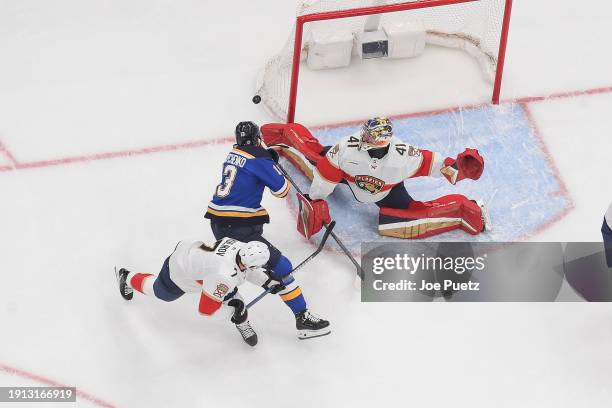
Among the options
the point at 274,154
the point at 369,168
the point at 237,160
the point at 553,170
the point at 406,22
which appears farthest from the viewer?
the point at 406,22

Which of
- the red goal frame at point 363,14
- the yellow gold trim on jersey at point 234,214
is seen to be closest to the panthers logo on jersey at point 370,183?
the yellow gold trim on jersey at point 234,214

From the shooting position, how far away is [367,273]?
5.83m

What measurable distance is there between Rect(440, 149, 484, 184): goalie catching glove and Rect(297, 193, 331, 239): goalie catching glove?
1.96 ft

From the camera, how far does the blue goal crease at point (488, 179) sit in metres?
6.03

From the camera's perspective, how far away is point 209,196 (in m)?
6.21

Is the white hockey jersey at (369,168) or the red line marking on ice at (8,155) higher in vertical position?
the white hockey jersey at (369,168)

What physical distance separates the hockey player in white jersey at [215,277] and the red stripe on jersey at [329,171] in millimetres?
569

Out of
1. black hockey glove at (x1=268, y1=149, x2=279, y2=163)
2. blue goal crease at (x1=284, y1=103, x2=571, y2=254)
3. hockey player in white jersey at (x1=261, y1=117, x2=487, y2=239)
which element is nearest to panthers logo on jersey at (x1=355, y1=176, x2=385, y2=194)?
hockey player in white jersey at (x1=261, y1=117, x2=487, y2=239)

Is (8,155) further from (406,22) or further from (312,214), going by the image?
(406,22)

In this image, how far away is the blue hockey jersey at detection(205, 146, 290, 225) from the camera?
5.56 metres

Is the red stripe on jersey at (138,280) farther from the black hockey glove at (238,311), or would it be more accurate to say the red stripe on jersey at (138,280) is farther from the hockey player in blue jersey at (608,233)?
the hockey player in blue jersey at (608,233)

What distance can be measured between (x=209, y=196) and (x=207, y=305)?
110cm

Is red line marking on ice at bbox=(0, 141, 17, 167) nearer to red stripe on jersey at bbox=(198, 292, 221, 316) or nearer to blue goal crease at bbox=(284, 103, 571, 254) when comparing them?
blue goal crease at bbox=(284, 103, 571, 254)

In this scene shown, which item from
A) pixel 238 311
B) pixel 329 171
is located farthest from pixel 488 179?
pixel 238 311
